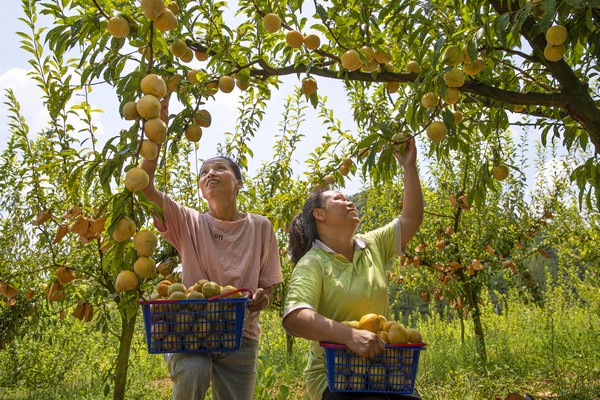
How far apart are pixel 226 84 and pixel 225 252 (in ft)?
2.38

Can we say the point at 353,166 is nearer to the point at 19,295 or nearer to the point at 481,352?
the point at 481,352

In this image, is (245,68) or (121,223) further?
(245,68)

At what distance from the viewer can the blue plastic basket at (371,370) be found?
Result: 1635 millimetres

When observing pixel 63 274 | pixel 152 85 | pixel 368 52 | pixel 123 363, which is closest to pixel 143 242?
pixel 152 85

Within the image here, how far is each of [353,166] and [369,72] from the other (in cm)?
78

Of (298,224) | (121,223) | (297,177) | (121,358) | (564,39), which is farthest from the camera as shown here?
(297,177)

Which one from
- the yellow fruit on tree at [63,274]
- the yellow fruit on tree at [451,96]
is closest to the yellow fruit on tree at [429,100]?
the yellow fruit on tree at [451,96]

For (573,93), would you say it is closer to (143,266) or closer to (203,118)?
(203,118)

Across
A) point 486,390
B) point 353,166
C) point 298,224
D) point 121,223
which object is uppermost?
point 353,166

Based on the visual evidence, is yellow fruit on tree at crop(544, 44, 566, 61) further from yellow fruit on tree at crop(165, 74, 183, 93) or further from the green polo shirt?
yellow fruit on tree at crop(165, 74, 183, 93)

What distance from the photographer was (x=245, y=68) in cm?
201

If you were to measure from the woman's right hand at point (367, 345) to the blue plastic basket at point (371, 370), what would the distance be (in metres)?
0.03

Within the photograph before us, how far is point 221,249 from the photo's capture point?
2238 millimetres

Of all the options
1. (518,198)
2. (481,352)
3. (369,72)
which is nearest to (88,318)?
(369,72)
